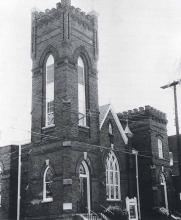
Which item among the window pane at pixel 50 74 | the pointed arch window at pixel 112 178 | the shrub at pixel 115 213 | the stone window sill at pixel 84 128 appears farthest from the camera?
the pointed arch window at pixel 112 178

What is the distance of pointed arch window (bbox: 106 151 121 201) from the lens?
29.0 m

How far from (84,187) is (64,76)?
766 cm

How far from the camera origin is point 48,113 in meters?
27.5

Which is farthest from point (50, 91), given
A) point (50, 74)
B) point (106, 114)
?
point (106, 114)

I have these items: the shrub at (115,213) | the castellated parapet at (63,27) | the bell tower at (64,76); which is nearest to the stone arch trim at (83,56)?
the bell tower at (64,76)

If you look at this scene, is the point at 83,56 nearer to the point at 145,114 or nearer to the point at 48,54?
the point at 48,54

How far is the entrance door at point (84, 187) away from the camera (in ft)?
86.2

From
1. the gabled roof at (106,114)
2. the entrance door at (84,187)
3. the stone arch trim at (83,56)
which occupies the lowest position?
the entrance door at (84,187)

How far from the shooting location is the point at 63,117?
2584 centimetres

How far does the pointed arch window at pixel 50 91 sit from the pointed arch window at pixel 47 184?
3184 mm

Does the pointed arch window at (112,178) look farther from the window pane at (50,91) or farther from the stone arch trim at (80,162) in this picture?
the window pane at (50,91)

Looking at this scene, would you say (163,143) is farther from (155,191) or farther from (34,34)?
(34,34)

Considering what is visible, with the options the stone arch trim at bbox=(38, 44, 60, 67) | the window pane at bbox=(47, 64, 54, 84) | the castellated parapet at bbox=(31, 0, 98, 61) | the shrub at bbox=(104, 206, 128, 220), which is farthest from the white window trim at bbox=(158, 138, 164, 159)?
the stone arch trim at bbox=(38, 44, 60, 67)

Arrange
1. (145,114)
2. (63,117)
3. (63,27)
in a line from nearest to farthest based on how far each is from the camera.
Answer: (63,117) < (63,27) < (145,114)
